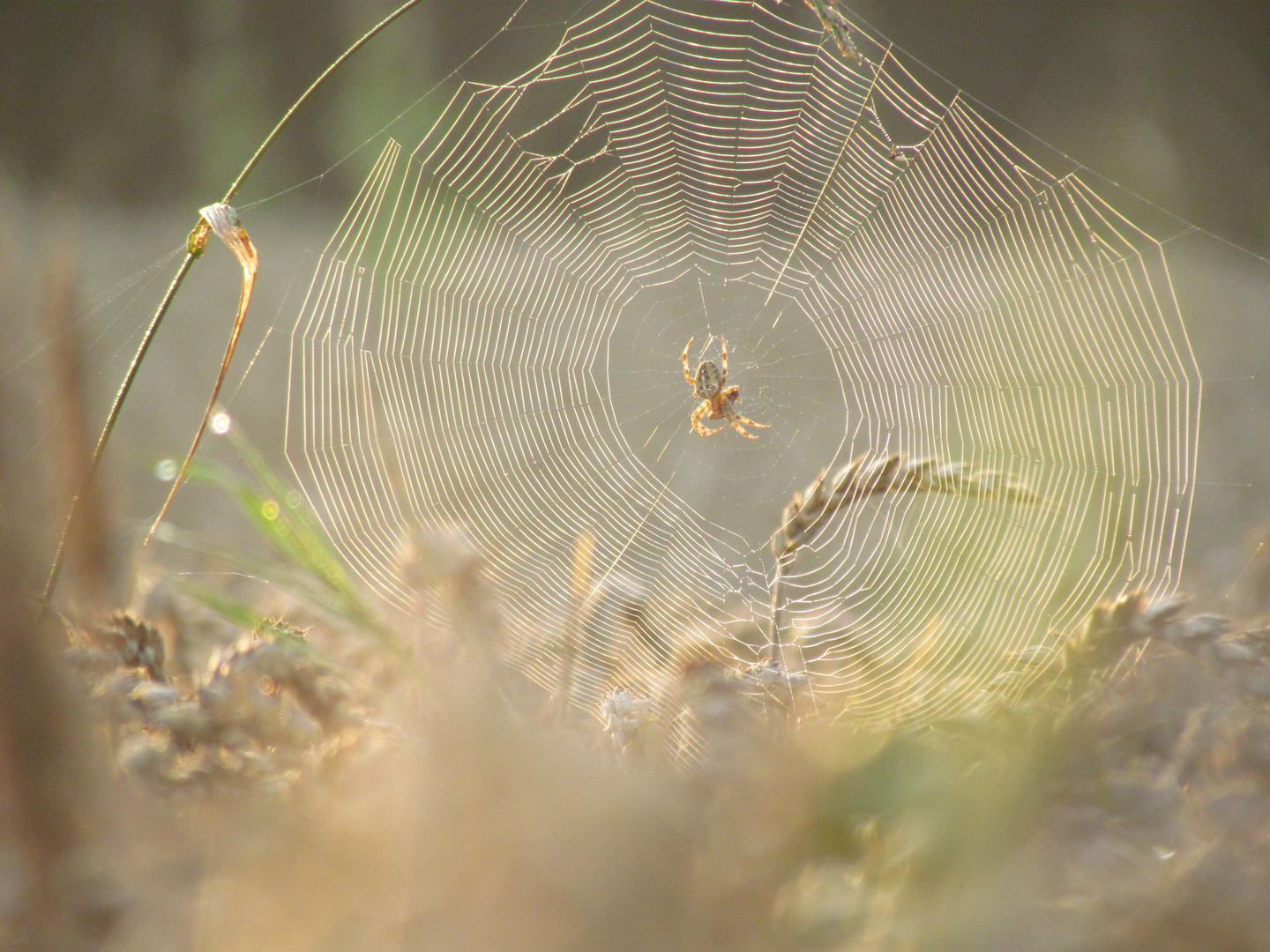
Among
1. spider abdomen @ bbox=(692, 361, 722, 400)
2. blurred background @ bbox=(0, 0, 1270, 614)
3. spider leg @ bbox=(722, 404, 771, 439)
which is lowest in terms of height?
spider leg @ bbox=(722, 404, 771, 439)

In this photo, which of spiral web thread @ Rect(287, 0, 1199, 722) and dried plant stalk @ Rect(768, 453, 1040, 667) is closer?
dried plant stalk @ Rect(768, 453, 1040, 667)

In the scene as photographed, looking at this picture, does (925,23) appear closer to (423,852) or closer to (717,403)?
(717,403)

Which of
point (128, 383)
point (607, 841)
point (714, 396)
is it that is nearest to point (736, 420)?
point (714, 396)

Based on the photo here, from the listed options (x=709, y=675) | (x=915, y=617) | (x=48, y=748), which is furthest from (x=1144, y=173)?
(x=48, y=748)

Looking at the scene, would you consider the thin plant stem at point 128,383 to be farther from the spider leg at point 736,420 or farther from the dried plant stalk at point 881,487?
the spider leg at point 736,420

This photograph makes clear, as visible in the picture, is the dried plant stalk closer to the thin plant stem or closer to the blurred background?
the thin plant stem

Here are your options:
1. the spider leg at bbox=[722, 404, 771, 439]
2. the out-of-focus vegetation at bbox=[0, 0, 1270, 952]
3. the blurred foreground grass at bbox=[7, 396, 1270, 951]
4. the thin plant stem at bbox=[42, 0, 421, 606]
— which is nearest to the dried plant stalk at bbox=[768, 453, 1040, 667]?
the out-of-focus vegetation at bbox=[0, 0, 1270, 952]

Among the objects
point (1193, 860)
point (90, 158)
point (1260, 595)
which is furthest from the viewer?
point (1260, 595)
